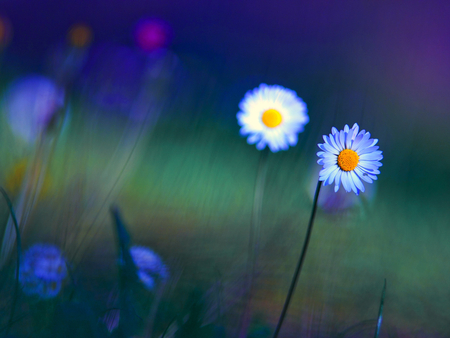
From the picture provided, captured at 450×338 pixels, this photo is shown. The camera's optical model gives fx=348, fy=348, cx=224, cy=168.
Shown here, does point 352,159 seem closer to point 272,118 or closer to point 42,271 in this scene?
point 272,118

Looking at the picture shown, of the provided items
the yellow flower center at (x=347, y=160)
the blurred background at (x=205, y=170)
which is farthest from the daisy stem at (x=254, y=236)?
the yellow flower center at (x=347, y=160)

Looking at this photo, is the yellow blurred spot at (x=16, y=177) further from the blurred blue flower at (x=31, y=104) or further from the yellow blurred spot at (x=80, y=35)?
the yellow blurred spot at (x=80, y=35)

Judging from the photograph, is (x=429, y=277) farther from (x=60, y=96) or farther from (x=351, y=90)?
(x=60, y=96)

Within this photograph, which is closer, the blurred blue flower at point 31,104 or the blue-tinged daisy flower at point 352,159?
the blue-tinged daisy flower at point 352,159

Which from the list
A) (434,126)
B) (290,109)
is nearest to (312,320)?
(290,109)

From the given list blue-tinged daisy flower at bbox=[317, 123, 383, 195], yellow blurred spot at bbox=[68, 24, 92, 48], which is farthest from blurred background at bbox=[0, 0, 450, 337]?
blue-tinged daisy flower at bbox=[317, 123, 383, 195]
